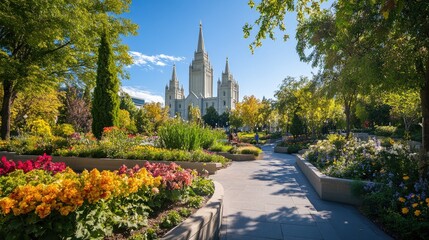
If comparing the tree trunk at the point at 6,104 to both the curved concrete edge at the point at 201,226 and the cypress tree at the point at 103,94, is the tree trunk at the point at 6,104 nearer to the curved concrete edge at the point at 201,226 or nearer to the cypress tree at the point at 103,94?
the cypress tree at the point at 103,94

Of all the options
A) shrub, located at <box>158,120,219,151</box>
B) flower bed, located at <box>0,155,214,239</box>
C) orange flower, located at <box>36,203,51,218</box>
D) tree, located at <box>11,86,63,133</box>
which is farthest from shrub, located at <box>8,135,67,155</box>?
tree, located at <box>11,86,63,133</box>

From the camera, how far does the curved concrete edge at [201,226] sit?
8.97 ft

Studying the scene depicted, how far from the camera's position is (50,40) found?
11047 millimetres

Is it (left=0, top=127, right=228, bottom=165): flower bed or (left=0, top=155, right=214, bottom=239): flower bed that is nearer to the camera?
(left=0, top=155, right=214, bottom=239): flower bed

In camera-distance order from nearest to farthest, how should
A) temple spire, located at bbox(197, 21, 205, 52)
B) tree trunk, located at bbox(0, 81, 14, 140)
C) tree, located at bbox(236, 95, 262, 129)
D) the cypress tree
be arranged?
tree trunk, located at bbox(0, 81, 14, 140) → the cypress tree → tree, located at bbox(236, 95, 262, 129) → temple spire, located at bbox(197, 21, 205, 52)

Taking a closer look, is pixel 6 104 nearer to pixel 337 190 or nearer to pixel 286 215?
pixel 286 215

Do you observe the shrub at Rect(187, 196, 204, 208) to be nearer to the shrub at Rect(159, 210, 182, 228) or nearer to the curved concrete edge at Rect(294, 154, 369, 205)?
the shrub at Rect(159, 210, 182, 228)

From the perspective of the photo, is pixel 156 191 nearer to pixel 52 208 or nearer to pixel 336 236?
pixel 52 208

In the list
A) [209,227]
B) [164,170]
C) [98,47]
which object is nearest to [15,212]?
[209,227]

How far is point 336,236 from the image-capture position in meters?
3.88

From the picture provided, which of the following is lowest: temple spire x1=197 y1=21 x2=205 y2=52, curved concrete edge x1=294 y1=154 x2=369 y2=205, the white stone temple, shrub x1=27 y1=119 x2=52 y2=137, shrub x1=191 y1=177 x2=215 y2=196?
curved concrete edge x1=294 y1=154 x2=369 y2=205

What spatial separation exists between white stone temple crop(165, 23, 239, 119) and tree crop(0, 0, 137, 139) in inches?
4129

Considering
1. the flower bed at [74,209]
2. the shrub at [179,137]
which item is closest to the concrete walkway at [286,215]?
the flower bed at [74,209]

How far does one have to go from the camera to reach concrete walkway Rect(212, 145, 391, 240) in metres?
3.94
